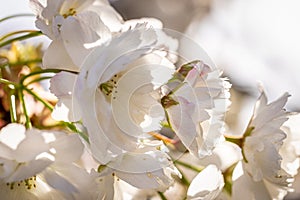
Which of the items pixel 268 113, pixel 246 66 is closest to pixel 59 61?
pixel 268 113

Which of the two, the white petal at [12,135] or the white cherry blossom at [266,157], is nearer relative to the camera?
the white petal at [12,135]

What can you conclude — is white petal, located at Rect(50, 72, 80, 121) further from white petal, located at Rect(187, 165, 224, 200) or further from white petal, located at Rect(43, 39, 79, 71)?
white petal, located at Rect(187, 165, 224, 200)

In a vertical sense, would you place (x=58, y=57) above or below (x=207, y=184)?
above

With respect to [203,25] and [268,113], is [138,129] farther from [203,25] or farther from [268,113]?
[203,25]

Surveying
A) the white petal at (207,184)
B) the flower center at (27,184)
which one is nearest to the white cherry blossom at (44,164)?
the flower center at (27,184)

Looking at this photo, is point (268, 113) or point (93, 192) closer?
point (93, 192)

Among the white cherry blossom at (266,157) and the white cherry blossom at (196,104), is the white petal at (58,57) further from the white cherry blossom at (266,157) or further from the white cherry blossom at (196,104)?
the white cherry blossom at (266,157)

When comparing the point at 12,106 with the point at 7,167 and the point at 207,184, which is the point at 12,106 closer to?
the point at 7,167

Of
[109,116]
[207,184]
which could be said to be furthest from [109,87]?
[207,184]
